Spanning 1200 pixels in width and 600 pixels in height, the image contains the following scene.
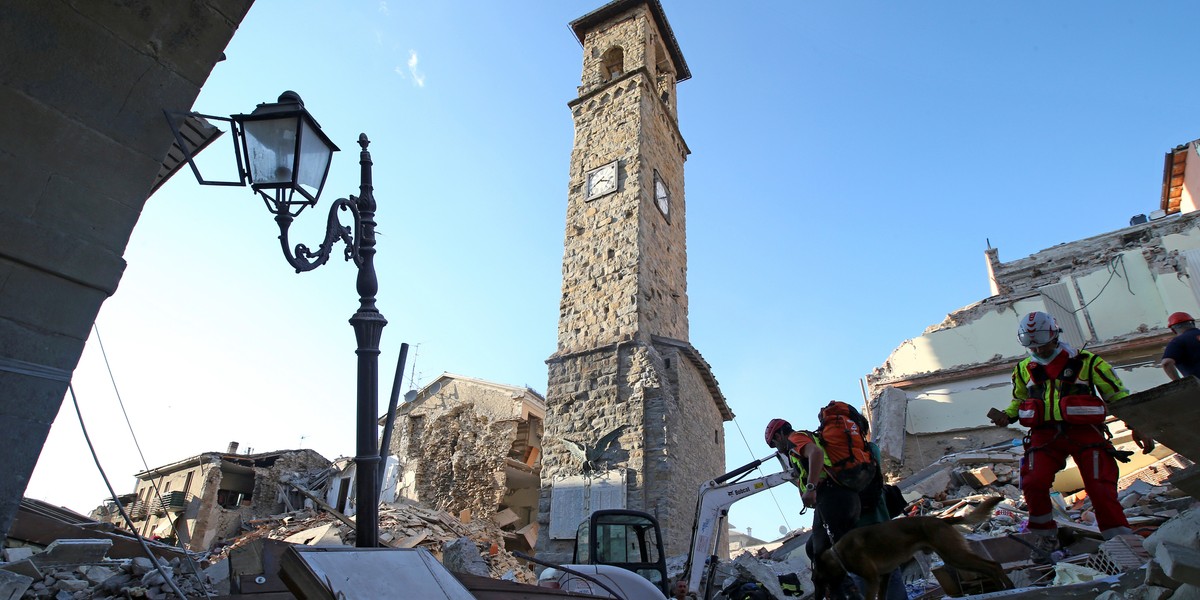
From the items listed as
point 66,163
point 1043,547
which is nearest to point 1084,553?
point 1043,547

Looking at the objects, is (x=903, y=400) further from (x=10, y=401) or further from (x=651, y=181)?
(x=10, y=401)

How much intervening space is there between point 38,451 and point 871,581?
401 centimetres

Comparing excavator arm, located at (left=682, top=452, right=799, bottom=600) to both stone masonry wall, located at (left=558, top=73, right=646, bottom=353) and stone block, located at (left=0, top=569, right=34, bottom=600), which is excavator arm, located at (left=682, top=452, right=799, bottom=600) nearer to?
stone masonry wall, located at (left=558, top=73, right=646, bottom=353)

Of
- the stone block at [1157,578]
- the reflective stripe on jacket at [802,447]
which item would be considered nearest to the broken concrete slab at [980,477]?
the reflective stripe on jacket at [802,447]

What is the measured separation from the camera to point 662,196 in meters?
14.4

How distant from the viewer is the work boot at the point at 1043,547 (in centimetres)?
399

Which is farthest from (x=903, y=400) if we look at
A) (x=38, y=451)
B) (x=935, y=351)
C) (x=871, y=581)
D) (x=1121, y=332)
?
(x=38, y=451)

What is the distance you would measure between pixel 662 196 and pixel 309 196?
1129 cm

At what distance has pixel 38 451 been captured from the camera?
248 cm

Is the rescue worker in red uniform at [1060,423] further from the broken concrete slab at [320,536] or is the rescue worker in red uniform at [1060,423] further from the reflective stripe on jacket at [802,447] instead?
the broken concrete slab at [320,536]

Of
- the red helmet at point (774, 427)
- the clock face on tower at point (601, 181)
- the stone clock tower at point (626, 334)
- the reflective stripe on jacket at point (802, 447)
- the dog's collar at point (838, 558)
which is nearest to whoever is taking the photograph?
the dog's collar at point (838, 558)

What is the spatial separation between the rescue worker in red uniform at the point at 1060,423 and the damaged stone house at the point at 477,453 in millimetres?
12904

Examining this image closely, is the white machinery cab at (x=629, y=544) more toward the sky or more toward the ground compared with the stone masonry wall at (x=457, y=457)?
more toward the ground

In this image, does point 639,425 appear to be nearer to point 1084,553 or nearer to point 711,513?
point 711,513
